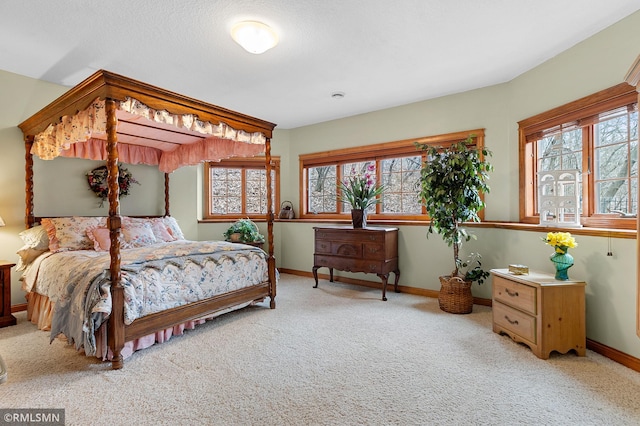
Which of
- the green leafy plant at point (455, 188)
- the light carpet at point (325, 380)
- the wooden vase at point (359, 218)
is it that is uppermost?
the green leafy plant at point (455, 188)

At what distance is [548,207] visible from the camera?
9.83 ft

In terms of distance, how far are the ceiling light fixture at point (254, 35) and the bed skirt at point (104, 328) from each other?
7.80 feet

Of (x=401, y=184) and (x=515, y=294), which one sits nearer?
(x=515, y=294)

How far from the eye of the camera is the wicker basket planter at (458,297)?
345cm

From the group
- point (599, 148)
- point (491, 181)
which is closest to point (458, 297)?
point (491, 181)

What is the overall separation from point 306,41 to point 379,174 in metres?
2.40

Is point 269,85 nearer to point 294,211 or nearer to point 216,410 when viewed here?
point 294,211

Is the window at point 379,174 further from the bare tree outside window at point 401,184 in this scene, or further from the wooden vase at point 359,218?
the wooden vase at point 359,218

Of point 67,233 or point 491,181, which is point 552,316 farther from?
point 67,233

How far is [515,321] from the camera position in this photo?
2658 millimetres

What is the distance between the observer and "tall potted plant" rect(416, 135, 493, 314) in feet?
11.1

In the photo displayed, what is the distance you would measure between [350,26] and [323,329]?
8.65 ft

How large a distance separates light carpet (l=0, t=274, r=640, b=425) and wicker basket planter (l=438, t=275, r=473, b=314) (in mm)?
359

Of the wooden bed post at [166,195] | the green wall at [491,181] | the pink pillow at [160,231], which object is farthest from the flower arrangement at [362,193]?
the wooden bed post at [166,195]
